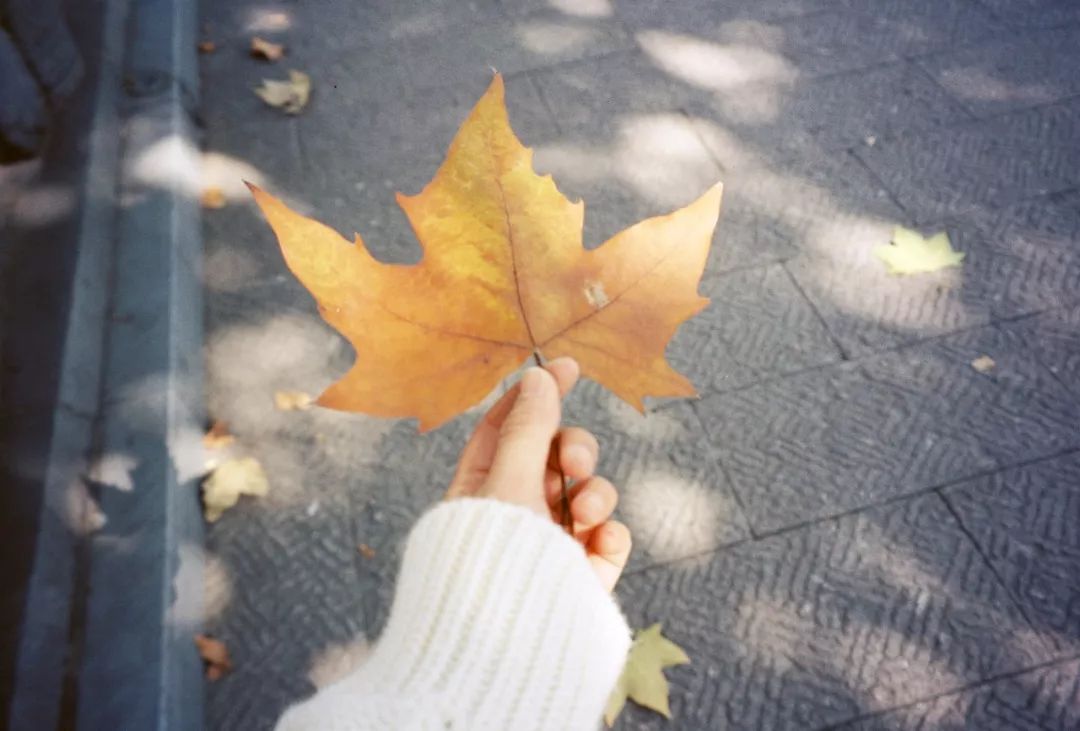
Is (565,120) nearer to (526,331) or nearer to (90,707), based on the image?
(526,331)

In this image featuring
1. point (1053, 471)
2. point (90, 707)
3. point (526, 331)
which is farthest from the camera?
point (1053, 471)

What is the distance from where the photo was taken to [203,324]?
2.82 meters

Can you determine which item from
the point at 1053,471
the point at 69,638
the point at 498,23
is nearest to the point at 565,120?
the point at 498,23

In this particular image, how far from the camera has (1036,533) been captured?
86.8 inches

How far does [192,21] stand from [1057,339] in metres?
3.95

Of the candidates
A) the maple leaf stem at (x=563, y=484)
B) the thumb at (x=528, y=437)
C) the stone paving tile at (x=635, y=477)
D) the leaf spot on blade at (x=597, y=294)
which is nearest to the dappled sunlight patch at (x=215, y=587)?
the stone paving tile at (x=635, y=477)

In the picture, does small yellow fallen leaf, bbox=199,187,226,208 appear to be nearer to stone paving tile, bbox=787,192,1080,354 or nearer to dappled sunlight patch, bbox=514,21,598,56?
dappled sunlight patch, bbox=514,21,598,56

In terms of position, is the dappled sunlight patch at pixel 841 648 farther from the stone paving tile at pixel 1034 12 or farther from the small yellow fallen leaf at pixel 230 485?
the stone paving tile at pixel 1034 12

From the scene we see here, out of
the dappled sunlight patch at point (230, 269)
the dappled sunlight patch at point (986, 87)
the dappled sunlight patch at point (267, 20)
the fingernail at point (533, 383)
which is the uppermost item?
the fingernail at point (533, 383)

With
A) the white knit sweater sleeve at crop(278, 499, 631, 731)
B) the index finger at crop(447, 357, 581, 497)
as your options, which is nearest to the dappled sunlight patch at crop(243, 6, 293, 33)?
the index finger at crop(447, 357, 581, 497)

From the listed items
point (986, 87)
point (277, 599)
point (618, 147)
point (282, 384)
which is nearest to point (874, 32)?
point (986, 87)

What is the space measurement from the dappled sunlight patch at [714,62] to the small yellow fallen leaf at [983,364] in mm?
1500

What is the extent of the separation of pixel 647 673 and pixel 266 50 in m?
3.22

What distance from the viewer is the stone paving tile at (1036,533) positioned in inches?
82.1
